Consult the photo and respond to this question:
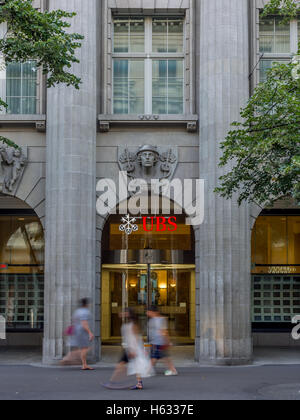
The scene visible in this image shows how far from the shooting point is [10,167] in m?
17.7

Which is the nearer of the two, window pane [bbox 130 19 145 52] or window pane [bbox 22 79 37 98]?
window pane [bbox 22 79 37 98]

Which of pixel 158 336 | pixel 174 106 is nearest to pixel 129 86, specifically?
pixel 174 106

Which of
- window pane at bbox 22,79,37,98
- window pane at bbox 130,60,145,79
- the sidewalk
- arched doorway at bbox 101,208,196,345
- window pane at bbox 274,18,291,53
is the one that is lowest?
the sidewalk

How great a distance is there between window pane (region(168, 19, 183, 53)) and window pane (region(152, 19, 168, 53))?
0.42 feet

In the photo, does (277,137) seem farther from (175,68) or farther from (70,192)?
(175,68)

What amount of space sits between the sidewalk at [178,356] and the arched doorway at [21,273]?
44.3 inches

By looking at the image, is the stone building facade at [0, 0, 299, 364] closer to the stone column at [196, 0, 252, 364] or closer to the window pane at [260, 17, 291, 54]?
the stone column at [196, 0, 252, 364]

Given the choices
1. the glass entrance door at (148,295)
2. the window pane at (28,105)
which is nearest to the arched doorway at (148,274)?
the glass entrance door at (148,295)

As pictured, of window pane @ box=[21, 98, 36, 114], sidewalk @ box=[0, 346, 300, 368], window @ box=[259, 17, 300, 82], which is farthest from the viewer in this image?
window @ box=[259, 17, 300, 82]

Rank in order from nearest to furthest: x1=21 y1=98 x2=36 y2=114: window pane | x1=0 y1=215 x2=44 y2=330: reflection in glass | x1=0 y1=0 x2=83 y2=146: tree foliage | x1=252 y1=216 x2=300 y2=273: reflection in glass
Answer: x1=0 y1=0 x2=83 y2=146: tree foliage, x1=21 y1=98 x2=36 y2=114: window pane, x1=0 y1=215 x2=44 y2=330: reflection in glass, x1=252 y1=216 x2=300 y2=273: reflection in glass

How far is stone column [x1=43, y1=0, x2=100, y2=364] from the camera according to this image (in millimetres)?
16656

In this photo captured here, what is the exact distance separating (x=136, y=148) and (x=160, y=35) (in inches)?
151

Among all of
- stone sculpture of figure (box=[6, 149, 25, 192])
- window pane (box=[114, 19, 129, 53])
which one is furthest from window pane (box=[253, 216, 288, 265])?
stone sculpture of figure (box=[6, 149, 25, 192])
